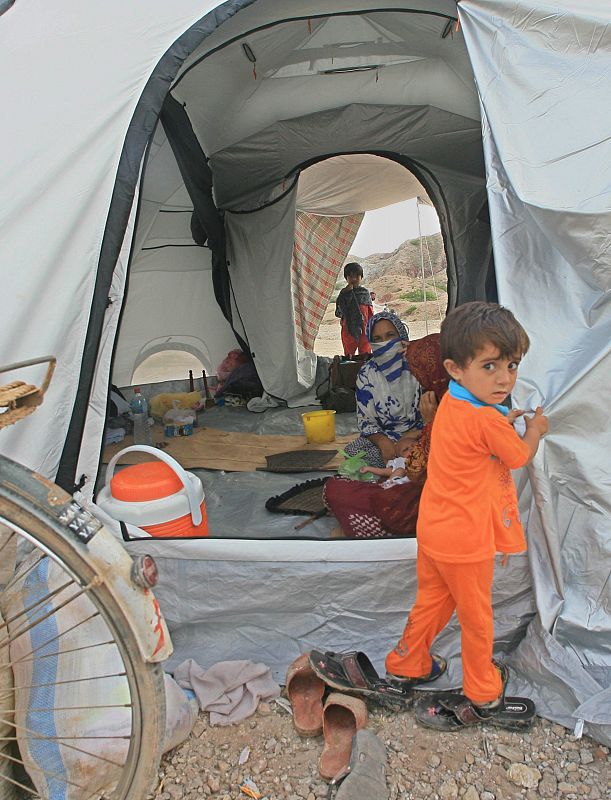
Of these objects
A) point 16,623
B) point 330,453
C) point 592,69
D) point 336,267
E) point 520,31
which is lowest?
point 330,453

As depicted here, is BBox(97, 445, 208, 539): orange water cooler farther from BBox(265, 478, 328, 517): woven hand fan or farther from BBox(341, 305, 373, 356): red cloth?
BBox(341, 305, 373, 356): red cloth

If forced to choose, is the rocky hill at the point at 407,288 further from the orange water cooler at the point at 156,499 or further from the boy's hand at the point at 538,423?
the boy's hand at the point at 538,423

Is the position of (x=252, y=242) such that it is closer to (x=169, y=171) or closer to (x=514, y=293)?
(x=169, y=171)

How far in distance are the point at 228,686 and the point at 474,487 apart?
0.95 m

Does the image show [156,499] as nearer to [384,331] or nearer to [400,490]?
[400,490]

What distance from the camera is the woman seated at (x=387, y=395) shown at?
2924 mm

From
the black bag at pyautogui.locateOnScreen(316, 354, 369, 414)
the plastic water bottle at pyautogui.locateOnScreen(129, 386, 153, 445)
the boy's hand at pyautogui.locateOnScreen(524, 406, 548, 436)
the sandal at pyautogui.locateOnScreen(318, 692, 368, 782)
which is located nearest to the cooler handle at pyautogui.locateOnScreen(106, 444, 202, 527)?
the sandal at pyautogui.locateOnScreen(318, 692, 368, 782)

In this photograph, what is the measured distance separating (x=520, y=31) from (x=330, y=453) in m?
2.28

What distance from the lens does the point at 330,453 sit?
3.73m

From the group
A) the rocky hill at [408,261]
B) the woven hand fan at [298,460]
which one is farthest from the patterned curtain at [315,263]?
the rocky hill at [408,261]

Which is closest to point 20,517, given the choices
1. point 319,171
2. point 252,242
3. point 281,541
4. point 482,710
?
point 281,541

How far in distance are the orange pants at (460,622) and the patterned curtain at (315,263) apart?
367cm

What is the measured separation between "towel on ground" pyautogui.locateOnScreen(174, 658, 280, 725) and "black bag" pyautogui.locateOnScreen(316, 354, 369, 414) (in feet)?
9.45

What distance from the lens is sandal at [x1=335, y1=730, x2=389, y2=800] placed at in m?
1.52
